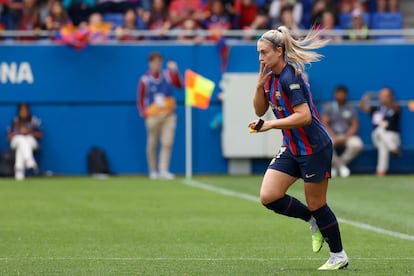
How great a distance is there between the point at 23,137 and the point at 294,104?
14959 mm

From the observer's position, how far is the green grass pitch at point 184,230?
9.61 meters

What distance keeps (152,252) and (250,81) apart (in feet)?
45.2

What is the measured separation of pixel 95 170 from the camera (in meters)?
24.1

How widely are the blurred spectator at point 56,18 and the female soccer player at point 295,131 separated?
15.2 metres

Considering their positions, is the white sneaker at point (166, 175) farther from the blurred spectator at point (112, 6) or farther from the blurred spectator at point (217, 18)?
the blurred spectator at point (112, 6)

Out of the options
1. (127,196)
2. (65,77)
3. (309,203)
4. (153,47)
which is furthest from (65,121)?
(309,203)

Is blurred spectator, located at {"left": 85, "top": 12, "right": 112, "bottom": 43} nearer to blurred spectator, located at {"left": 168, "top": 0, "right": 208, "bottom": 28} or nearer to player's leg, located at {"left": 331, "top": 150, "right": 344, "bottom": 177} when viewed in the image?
blurred spectator, located at {"left": 168, "top": 0, "right": 208, "bottom": 28}

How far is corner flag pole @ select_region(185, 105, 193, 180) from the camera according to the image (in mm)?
23370

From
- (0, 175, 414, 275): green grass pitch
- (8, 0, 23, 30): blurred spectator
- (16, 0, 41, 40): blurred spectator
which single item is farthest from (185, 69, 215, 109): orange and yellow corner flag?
(8, 0, 23, 30): blurred spectator

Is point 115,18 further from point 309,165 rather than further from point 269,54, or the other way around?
point 309,165

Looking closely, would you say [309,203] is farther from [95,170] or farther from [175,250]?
[95,170]

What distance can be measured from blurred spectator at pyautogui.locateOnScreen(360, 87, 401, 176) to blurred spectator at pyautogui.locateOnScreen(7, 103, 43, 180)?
7.46 metres

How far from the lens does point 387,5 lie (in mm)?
26016

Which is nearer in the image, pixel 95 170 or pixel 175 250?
pixel 175 250
